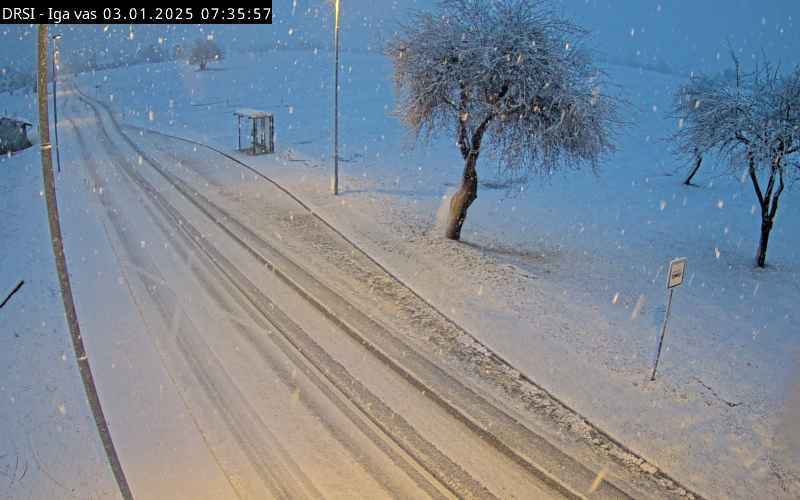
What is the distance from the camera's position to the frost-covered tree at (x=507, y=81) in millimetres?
14422

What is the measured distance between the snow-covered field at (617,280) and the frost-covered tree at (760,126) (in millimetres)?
3062

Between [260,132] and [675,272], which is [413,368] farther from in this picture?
[260,132]

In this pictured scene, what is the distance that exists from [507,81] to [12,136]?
106 ft

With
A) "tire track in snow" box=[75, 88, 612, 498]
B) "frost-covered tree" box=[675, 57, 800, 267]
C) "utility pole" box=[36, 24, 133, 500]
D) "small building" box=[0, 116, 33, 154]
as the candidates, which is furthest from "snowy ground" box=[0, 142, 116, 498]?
"small building" box=[0, 116, 33, 154]

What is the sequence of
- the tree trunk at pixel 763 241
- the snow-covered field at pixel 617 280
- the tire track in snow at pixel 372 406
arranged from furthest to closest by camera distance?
the tree trunk at pixel 763 241
the snow-covered field at pixel 617 280
the tire track in snow at pixel 372 406

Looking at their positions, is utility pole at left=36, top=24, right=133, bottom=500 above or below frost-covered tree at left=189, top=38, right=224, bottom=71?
below

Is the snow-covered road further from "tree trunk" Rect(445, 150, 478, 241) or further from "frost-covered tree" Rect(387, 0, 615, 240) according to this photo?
"frost-covered tree" Rect(387, 0, 615, 240)

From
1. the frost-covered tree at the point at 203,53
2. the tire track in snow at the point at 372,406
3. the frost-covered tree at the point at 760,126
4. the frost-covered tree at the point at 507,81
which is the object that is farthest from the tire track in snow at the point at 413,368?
the frost-covered tree at the point at 203,53

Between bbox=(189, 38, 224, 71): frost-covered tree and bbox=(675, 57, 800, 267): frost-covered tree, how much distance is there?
88.3 m

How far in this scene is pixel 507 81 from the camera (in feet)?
48.2

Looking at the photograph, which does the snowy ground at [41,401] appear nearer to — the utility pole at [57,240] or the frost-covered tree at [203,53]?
the utility pole at [57,240]

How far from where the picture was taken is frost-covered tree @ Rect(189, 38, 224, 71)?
92.1 m

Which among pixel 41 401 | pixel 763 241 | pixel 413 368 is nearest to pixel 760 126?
pixel 763 241

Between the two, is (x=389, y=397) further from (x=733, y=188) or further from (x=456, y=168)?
(x=733, y=188)
